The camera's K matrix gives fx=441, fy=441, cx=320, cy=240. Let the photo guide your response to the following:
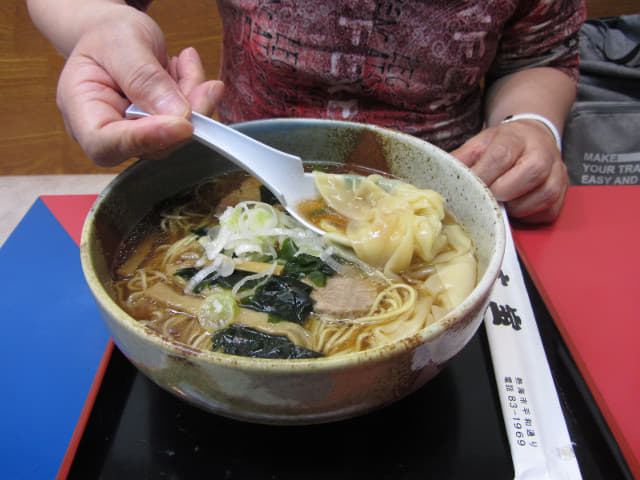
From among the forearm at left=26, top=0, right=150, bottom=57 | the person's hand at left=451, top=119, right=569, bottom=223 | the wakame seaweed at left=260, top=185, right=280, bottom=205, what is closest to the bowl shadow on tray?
the wakame seaweed at left=260, top=185, right=280, bottom=205

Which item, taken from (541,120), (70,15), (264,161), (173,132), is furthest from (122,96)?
(541,120)

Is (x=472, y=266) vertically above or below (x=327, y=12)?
below

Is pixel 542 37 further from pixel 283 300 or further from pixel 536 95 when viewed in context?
pixel 283 300

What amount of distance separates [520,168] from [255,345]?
998 millimetres

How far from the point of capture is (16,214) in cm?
246

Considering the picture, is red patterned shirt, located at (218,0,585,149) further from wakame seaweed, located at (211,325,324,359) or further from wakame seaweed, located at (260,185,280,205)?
wakame seaweed, located at (211,325,324,359)

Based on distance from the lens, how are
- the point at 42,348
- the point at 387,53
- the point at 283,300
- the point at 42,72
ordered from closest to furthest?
the point at 283,300 < the point at 42,348 < the point at 387,53 < the point at 42,72

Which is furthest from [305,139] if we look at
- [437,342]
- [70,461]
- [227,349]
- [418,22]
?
[70,461]

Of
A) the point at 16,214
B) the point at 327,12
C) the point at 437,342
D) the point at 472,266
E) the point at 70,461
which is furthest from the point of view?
the point at 16,214

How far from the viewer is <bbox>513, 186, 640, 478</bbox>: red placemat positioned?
0.98 meters

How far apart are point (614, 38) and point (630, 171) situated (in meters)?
0.72

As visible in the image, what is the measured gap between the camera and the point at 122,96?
3.49 feet

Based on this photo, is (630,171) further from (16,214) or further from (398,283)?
(16,214)

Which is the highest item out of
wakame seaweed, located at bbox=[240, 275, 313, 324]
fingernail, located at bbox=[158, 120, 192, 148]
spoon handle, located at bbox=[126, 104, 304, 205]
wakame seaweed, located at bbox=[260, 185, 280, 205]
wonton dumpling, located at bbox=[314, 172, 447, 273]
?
fingernail, located at bbox=[158, 120, 192, 148]
